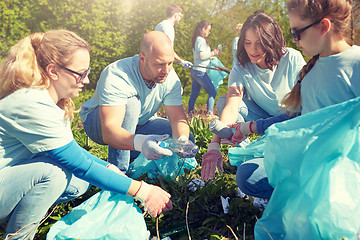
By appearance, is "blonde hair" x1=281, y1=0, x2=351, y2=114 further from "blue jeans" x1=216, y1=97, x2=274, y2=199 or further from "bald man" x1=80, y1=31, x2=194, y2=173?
"bald man" x1=80, y1=31, x2=194, y2=173

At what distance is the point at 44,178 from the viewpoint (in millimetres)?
1844

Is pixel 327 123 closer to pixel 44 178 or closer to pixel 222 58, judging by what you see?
pixel 44 178

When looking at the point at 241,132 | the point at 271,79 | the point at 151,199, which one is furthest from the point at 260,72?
the point at 151,199

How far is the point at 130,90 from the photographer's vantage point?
2629mm

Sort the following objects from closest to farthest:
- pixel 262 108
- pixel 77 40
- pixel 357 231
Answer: pixel 357 231, pixel 77 40, pixel 262 108

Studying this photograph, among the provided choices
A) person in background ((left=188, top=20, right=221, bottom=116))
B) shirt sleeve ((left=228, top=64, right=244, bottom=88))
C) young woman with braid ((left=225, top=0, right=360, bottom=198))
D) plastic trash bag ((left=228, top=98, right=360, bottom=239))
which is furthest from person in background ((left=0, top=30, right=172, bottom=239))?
person in background ((left=188, top=20, right=221, bottom=116))

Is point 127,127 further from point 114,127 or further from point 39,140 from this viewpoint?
point 39,140

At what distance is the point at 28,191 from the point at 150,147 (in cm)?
79

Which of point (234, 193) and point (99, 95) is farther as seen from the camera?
point (99, 95)

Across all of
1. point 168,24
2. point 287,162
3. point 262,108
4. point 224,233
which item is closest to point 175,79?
point 262,108

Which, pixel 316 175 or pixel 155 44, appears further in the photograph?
pixel 155 44

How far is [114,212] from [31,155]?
56 centimetres

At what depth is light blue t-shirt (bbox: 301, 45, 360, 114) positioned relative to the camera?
66.9 inches

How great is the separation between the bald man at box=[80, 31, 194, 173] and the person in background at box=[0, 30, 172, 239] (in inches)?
21.0
